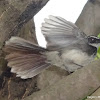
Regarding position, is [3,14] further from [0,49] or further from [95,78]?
[95,78]

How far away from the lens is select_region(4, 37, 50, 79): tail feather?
1525mm

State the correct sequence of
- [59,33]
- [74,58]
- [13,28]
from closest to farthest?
[13,28] → [59,33] → [74,58]

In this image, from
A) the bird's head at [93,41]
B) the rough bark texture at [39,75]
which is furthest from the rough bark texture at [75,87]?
the bird's head at [93,41]

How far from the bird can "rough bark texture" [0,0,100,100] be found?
0.20ft

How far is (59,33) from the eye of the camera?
5.26 feet

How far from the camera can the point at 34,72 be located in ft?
5.45

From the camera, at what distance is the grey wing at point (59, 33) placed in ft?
5.20

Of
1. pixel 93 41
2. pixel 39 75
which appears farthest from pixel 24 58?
pixel 93 41

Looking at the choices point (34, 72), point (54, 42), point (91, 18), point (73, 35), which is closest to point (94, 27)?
point (91, 18)

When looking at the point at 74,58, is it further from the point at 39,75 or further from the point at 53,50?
the point at 39,75

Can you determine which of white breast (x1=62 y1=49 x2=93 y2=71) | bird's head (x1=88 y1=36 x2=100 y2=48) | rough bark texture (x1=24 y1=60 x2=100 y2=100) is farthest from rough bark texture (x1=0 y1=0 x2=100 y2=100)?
bird's head (x1=88 y1=36 x2=100 y2=48)

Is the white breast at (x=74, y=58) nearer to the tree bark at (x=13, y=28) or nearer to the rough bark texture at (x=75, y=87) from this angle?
the tree bark at (x=13, y=28)

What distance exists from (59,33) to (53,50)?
0.16 m

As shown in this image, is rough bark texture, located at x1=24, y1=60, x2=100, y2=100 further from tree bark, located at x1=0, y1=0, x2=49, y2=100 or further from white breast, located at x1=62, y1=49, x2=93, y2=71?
white breast, located at x1=62, y1=49, x2=93, y2=71
